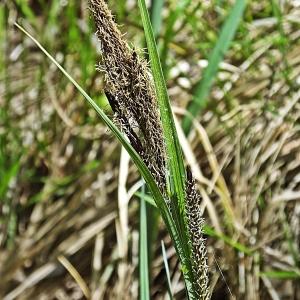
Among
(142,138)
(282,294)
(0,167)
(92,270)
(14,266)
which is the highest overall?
(142,138)

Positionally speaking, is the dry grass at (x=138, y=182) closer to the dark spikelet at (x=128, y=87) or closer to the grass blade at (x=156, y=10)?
the grass blade at (x=156, y=10)

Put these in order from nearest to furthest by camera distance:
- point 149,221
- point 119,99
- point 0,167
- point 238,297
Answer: point 119,99, point 149,221, point 238,297, point 0,167

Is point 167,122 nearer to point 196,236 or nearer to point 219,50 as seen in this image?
point 196,236

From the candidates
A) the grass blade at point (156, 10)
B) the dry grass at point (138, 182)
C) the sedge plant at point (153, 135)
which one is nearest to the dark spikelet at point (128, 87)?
the sedge plant at point (153, 135)

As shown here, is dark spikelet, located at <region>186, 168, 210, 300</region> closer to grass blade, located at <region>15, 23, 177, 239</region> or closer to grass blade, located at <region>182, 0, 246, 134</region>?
grass blade, located at <region>15, 23, 177, 239</region>

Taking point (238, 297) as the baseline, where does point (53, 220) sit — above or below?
above

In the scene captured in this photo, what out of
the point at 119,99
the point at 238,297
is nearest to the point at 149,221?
the point at 238,297

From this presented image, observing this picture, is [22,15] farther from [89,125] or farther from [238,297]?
[238,297]

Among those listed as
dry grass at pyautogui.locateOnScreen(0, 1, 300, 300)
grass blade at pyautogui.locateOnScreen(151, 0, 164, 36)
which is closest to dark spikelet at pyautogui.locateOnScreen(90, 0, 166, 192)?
grass blade at pyautogui.locateOnScreen(151, 0, 164, 36)

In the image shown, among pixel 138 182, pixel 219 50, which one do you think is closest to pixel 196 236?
pixel 219 50
